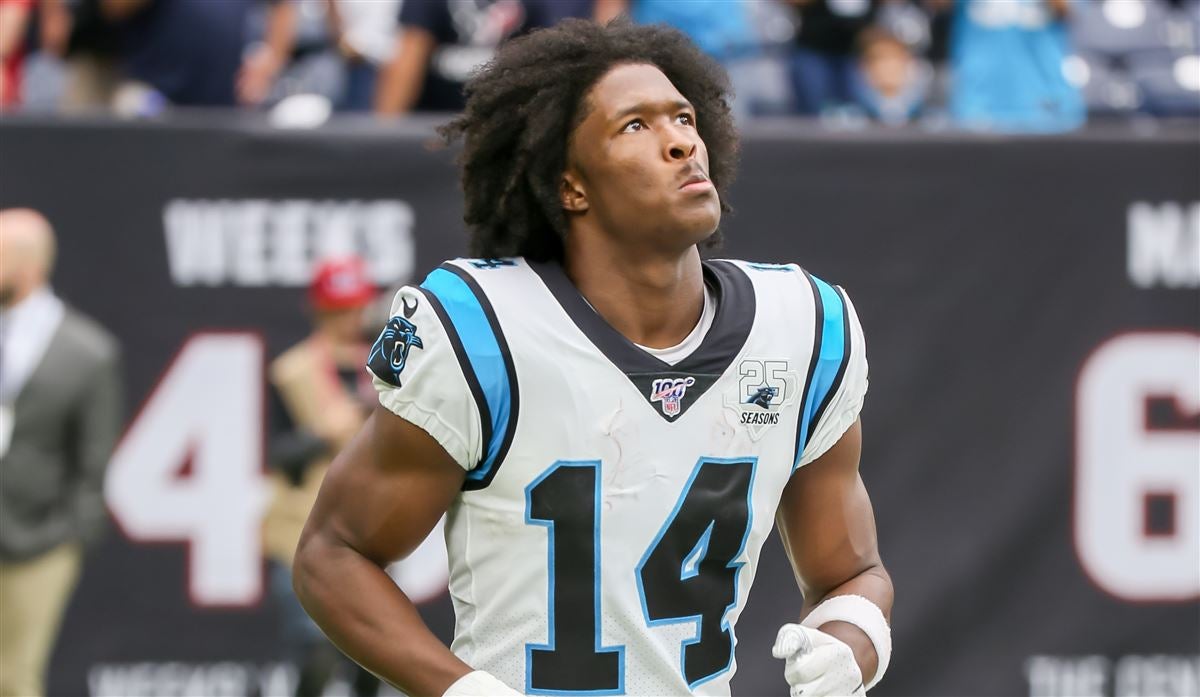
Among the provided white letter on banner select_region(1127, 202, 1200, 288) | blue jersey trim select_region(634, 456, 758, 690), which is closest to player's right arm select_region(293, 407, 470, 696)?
blue jersey trim select_region(634, 456, 758, 690)

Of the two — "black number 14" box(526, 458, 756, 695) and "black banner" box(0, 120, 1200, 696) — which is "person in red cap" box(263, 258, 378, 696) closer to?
"black banner" box(0, 120, 1200, 696)

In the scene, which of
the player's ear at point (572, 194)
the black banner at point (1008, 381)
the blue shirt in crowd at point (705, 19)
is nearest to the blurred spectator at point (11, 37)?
the black banner at point (1008, 381)

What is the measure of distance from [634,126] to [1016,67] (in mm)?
4462

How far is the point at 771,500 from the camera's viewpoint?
285 cm

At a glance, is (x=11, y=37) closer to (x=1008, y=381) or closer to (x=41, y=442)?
(x=41, y=442)

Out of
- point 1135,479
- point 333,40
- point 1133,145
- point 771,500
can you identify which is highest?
point 333,40

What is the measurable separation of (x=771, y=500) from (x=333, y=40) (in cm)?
489

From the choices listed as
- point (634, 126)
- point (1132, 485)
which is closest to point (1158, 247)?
point (1132, 485)

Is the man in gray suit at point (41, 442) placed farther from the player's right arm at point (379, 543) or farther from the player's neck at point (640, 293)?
the player's neck at point (640, 293)

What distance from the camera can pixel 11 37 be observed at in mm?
6531

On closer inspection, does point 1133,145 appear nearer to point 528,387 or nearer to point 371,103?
point 371,103

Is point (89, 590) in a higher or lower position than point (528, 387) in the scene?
lower

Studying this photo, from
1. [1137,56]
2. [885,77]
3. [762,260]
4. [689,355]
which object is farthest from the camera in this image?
[1137,56]

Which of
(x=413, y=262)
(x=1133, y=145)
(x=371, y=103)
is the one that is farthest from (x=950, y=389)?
(x=371, y=103)
